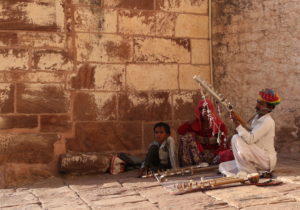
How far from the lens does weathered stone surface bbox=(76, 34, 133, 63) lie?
641 centimetres

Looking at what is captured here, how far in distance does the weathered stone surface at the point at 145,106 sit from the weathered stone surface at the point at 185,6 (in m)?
1.30

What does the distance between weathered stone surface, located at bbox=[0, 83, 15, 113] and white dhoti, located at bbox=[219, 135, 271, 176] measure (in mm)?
2968

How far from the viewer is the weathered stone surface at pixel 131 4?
6551mm

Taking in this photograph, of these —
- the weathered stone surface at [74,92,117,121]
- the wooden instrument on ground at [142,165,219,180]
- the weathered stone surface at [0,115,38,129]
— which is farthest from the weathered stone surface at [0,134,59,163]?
the wooden instrument on ground at [142,165,219,180]

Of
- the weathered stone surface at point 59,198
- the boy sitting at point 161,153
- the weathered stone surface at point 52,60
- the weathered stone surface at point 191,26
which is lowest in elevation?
the weathered stone surface at point 59,198

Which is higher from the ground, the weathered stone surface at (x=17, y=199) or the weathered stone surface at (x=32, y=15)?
the weathered stone surface at (x=32, y=15)

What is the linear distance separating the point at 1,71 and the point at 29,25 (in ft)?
2.38

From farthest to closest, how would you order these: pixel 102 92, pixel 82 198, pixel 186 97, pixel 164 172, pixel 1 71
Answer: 1. pixel 186 97
2. pixel 102 92
3. pixel 1 71
4. pixel 164 172
5. pixel 82 198

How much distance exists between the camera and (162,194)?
4.50m

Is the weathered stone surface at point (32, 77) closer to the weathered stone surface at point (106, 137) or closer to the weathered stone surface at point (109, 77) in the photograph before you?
the weathered stone surface at point (109, 77)

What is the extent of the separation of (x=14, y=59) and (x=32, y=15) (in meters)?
0.65

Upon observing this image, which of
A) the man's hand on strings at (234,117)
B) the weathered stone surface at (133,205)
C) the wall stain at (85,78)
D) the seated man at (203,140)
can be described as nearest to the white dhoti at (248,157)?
the man's hand on strings at (234,117)

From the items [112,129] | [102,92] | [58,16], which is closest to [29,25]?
[58,16]

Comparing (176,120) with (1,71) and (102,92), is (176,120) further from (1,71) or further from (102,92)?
(1,71)
